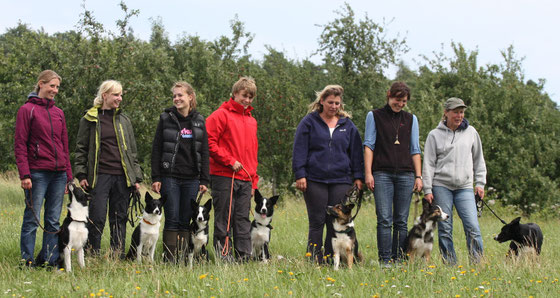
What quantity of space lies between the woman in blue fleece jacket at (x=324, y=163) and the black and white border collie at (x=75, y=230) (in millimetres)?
2295

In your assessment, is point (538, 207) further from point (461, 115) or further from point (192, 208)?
point (192, 208)

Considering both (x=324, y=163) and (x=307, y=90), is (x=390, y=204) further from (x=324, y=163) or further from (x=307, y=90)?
(x=307, y=90)

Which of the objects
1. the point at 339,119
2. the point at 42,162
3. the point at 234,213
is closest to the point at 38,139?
the point at 42,162

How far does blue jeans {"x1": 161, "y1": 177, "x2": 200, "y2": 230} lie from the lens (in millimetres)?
5664

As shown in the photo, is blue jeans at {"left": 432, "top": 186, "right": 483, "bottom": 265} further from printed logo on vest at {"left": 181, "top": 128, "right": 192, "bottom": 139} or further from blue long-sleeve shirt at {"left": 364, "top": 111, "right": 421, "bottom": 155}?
printed logo on vest at {"left": 181, "top": 128, "right": 192, "bottom": 139}

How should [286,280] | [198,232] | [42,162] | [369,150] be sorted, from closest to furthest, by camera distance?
[286,280] < [42,162] < [369,150] < [198,232]

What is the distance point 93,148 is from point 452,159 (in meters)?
3.99

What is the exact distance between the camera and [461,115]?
5711mm

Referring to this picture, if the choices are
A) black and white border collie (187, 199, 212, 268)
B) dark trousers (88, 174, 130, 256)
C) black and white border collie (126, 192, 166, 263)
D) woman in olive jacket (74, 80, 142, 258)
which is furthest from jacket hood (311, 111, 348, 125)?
dark trousers (88, 174, 130, 256)

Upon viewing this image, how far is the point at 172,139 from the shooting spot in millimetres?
5668

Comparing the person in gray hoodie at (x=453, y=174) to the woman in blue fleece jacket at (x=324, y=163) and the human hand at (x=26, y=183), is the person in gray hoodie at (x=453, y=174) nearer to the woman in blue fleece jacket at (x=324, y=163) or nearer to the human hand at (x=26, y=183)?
the woman in blue fleece jacket at (x=324, y=163)

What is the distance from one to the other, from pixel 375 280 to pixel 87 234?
298 centimetres

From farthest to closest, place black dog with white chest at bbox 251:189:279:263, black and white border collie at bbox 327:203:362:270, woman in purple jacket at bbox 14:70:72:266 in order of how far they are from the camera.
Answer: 1. black dog with white chest at bbox 251:189:279:263
2. black and white border collie at bbox 327:203:362:270
3. woman in purple jacket at bbox 14:70:72:266

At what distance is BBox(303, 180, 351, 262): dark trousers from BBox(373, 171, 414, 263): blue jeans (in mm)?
374
